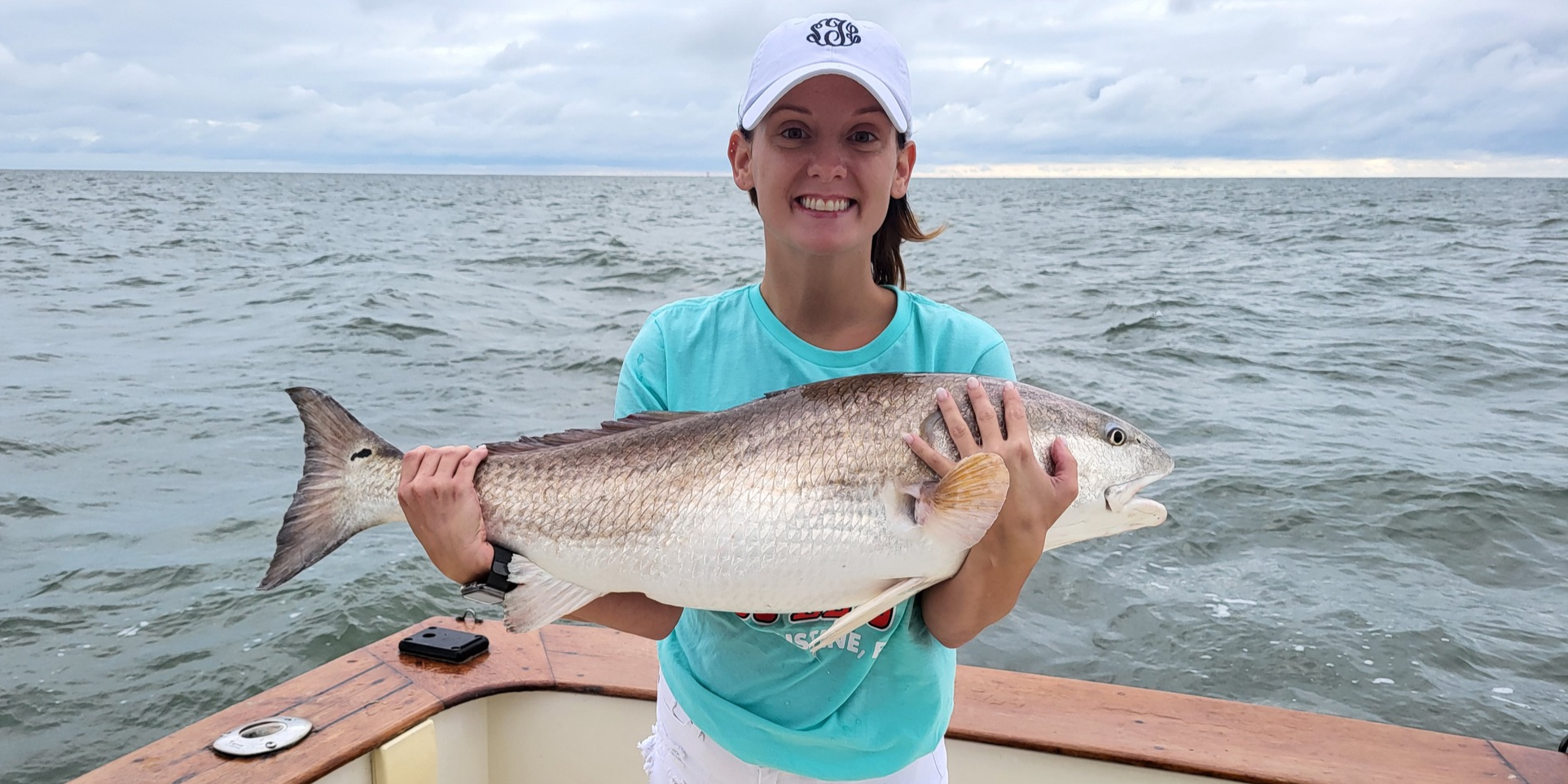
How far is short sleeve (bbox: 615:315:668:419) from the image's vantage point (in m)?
2.35

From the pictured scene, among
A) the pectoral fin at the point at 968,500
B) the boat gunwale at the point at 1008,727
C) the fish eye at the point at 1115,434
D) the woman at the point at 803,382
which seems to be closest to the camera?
the pectoral fin at the point at 968,500

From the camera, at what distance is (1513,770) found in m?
2.92

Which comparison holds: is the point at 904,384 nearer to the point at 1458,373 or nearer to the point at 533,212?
the point at 1458,373

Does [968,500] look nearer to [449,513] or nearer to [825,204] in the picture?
[825,204]

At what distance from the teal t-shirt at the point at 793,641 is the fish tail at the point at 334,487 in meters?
0.55

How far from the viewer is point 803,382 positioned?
228 cm

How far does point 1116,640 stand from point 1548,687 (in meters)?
2.48

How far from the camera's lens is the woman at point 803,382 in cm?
205

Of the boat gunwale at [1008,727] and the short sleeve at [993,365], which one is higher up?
the short sleeve at [993,365]

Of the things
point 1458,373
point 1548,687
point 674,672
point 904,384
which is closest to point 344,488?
point 674,672

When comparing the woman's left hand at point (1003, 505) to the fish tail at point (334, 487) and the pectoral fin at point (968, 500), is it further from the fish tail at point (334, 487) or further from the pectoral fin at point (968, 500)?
the fish tail at point (334, 487)

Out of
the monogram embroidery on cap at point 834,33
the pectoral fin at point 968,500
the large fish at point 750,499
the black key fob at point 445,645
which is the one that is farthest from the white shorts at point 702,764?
the monogram embroidery on cap at point 834,33

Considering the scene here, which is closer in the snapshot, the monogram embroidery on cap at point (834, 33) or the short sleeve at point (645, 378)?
the monogram embroidery on cap at point (834, 33)

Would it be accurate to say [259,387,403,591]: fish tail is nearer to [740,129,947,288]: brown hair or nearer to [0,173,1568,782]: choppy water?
[740,129,947,288]: brown hair
